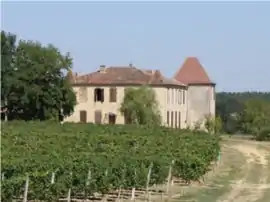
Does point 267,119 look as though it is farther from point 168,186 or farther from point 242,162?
point 168,186

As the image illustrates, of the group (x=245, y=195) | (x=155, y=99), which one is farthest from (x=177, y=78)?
(x=245, y=195)

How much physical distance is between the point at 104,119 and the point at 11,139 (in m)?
34.9

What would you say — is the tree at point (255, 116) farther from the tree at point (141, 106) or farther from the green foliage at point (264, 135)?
the tree at point (141, 106)

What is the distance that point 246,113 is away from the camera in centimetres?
9381

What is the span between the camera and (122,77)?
80.6m

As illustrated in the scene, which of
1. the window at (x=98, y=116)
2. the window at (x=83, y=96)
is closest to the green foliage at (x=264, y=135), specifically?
the window at (x=98, y=116)

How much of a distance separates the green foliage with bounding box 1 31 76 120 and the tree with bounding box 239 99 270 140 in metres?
26.3

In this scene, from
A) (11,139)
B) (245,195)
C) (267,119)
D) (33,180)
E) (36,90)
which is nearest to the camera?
(33,180)

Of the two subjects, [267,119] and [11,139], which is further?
[267,119]

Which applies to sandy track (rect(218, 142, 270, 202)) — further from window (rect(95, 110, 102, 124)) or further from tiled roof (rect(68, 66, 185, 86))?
window (rect(95, 110, 102, 124))

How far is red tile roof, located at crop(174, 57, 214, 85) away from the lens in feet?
298

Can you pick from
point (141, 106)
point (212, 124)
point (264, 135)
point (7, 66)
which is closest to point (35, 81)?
point (7, 66)

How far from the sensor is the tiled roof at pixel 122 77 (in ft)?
261

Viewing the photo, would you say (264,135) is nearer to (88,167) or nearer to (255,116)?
(255,116)
